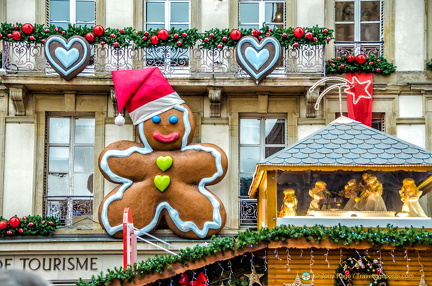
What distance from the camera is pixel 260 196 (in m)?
14.3

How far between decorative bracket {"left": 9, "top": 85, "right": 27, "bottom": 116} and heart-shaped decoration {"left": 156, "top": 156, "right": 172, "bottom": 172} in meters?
2.93

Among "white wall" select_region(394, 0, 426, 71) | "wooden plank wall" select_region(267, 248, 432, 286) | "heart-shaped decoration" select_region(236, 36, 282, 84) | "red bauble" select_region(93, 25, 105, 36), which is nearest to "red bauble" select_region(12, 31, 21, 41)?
"red bauble" select_region(93, 25, 105, 36)

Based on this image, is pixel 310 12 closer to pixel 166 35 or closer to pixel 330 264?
pixel 166 35

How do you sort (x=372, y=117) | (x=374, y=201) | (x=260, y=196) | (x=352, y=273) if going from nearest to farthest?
(x=352, y=273)
(x=374, y=201)
(x=260, y=196)
(x=372, y=117)

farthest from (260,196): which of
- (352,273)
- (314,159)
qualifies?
(352,273)

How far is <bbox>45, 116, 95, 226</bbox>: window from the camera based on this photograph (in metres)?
16.4

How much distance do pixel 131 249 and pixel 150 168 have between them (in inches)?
151

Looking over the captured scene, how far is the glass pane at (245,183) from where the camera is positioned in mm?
16578

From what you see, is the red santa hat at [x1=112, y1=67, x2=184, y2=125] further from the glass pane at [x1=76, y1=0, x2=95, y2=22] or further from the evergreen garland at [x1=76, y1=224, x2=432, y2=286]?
the evergreen garland at [x1=76, y1=224, x2=432, y2=286]


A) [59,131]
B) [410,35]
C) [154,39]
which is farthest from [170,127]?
[410,35]

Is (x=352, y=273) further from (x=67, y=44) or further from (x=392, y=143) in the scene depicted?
(x=67, y=44)

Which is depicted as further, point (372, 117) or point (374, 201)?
point (372, 117)

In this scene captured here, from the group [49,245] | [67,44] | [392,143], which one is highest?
[67,44]

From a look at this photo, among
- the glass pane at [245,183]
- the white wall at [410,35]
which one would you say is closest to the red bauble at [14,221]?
the glass pane at [245,183]
